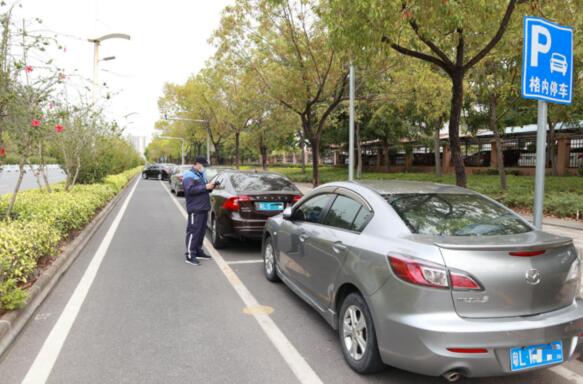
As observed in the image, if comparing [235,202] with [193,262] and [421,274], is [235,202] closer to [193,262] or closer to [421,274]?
[193,262]

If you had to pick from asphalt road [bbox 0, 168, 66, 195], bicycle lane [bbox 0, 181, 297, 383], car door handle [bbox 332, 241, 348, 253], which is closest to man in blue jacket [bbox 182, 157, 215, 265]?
bicycle lane [bbox 0, 181, 297, 383]

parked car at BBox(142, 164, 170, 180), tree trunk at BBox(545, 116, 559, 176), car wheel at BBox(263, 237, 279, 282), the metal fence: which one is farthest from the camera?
parked car at BBox(142, 164, 170, 180)

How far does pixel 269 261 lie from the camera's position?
19.4 feet

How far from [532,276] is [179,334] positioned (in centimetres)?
304

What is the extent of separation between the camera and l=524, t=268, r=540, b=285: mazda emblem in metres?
2.79

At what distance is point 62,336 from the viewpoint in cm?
400

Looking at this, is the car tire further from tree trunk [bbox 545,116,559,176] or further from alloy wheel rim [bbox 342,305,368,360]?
tree trunk [bbox 545,116,559,176]

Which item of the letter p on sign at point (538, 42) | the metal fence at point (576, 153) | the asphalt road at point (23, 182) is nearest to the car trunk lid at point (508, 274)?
the letter p on sign at point (538, 42)

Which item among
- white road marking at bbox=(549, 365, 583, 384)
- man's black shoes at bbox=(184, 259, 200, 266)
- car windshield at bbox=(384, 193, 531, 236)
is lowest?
white road marking at bbox=(549, 365, 583, 384)

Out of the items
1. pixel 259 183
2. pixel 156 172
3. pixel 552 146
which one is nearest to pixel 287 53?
pixel 259 183

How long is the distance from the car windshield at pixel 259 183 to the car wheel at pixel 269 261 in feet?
5.86

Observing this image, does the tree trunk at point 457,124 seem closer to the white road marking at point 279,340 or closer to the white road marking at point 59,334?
the white road marking at point 279,340

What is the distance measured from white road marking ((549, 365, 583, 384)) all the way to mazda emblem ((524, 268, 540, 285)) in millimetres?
1048

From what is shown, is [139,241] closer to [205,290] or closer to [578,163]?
[205,290]
